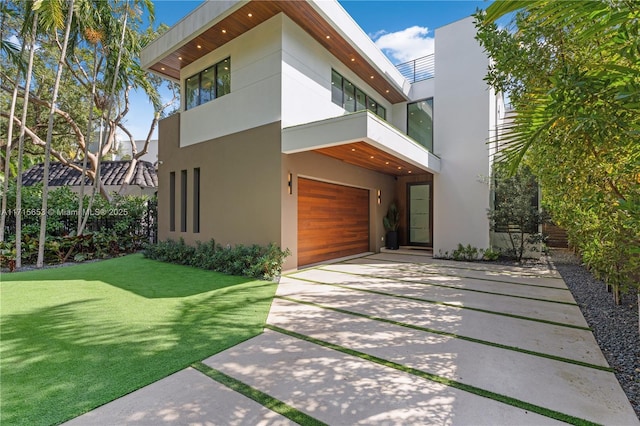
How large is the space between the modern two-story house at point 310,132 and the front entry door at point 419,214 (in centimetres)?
4

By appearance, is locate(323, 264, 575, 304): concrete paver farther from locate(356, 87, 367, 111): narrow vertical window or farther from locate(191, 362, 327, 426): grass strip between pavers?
locate(356, 87, 367, 111): narrow vertical window

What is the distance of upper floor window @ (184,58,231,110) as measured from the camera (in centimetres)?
829

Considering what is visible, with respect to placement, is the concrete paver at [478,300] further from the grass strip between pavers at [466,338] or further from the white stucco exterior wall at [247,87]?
the white stucco exterior wall at [247,87]

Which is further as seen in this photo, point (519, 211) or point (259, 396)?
point (519, 211)

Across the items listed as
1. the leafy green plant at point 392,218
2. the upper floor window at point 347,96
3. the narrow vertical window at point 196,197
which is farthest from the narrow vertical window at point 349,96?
the narrow vertical window at point 196,197

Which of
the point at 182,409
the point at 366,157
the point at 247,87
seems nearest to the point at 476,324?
the point at 182,409

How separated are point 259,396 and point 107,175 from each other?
713 inches

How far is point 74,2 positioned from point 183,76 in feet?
9.35

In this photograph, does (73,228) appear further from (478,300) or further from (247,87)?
(478,300)

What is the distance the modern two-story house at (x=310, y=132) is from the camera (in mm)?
6918

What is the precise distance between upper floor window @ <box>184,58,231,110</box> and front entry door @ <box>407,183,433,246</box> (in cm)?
749

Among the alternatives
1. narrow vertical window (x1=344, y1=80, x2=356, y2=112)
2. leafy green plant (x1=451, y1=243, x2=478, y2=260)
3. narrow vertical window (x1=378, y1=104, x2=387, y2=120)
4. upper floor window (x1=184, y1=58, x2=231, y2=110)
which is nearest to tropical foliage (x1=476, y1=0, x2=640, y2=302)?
leafy green plant (x1=451, y1=243, x2=478, y2=260)

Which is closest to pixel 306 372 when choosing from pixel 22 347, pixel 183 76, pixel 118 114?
pixel 22 347

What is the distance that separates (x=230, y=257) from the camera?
7.03m
